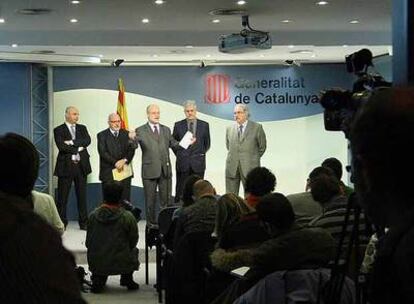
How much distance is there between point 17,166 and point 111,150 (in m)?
9.52

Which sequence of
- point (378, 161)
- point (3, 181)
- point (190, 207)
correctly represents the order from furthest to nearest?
point (190, 207)
point (3, 181)
point (378, 161)

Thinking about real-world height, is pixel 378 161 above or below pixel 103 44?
below

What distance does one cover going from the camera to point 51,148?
12453 mm

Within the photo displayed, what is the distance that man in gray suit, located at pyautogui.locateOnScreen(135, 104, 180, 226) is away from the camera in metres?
11.4

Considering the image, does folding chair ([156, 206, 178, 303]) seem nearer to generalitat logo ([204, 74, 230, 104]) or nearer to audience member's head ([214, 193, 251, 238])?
audience member's head ([214, 193, 251, 238])

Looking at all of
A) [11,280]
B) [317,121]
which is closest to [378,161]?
[11,280]

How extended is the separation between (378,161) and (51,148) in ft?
37.8

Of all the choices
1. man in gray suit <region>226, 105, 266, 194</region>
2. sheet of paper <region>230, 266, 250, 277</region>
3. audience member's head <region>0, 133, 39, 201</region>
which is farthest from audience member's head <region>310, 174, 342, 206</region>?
man in gray suit <region>226, 105, 266, 194</region>

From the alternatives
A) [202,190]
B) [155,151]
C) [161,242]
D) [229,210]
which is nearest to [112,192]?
[161,242]

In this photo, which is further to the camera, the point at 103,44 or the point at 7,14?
the point at 103,44

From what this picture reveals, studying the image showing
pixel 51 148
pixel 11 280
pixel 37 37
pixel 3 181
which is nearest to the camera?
pixel 11 280

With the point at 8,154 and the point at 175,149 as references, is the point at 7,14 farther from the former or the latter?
the point at 8,154

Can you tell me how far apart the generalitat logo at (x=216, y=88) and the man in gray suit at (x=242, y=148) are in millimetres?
1379

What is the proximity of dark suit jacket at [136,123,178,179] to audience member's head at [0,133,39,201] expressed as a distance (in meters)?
9.46
